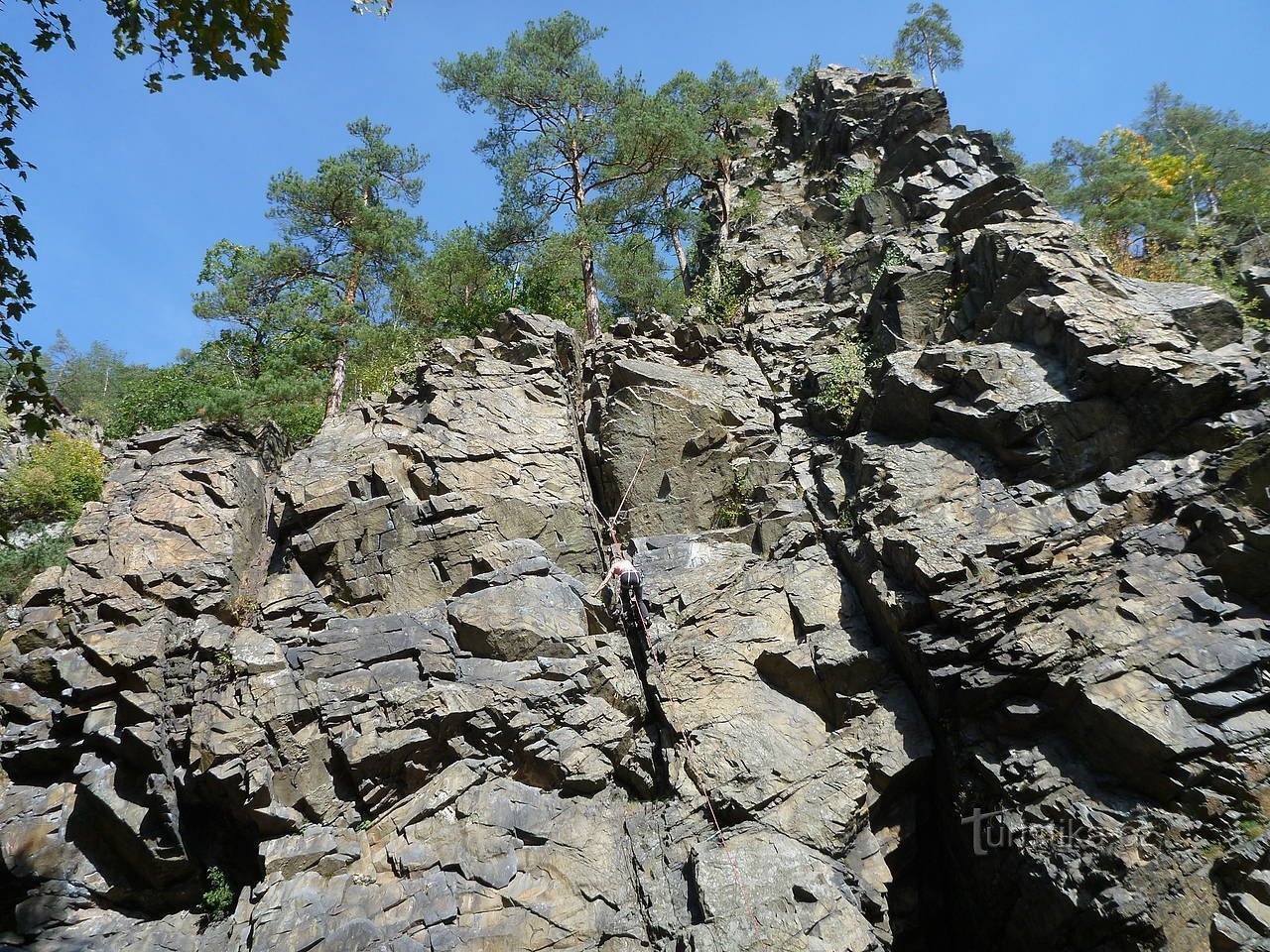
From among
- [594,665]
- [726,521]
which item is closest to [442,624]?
[594,665]

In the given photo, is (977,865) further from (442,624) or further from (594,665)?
(442,624)

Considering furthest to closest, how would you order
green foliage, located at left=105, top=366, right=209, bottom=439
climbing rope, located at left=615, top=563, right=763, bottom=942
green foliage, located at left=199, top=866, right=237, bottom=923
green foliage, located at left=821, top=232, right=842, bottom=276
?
green foliage, located at left=821, top=232, right=842, bottom=276, green foliage, located at left=105, top=366, right=209, bottom=439, green foliage, located at left=199, top=866, right=237, bottom=923, climbing rope, located at left=615, top=563, right=763, bottom=942

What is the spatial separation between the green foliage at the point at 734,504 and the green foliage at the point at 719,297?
6300 mm

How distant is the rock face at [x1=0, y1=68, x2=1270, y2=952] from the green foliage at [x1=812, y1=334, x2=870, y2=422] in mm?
142

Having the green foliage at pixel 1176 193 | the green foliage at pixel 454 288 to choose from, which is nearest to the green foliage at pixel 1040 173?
the green foliage at pixel 1176 193

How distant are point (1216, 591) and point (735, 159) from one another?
2247cm

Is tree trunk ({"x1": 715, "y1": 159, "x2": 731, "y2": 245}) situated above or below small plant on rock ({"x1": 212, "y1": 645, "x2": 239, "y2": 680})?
above

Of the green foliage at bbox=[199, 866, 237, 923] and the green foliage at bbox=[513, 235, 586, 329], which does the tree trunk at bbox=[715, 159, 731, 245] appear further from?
the green foliage at bbox=[199, 866, 237, 923]

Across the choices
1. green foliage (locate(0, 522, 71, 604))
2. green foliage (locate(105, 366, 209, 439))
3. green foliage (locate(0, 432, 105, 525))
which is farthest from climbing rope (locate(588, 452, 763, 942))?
green foliage (locate(0, 432, 105, 525))

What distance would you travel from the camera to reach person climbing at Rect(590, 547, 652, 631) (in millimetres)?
11875

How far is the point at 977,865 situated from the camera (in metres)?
8.95

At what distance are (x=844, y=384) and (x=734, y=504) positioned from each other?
3.64 m

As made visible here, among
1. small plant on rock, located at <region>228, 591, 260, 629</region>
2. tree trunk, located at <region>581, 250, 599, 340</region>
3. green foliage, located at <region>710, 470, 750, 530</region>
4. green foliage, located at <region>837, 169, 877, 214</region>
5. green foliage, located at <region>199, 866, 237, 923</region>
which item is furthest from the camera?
green foliage, located at <region>837, 169, 877, 214</region>

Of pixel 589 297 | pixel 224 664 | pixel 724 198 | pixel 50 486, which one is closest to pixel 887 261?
pixel 589 297
